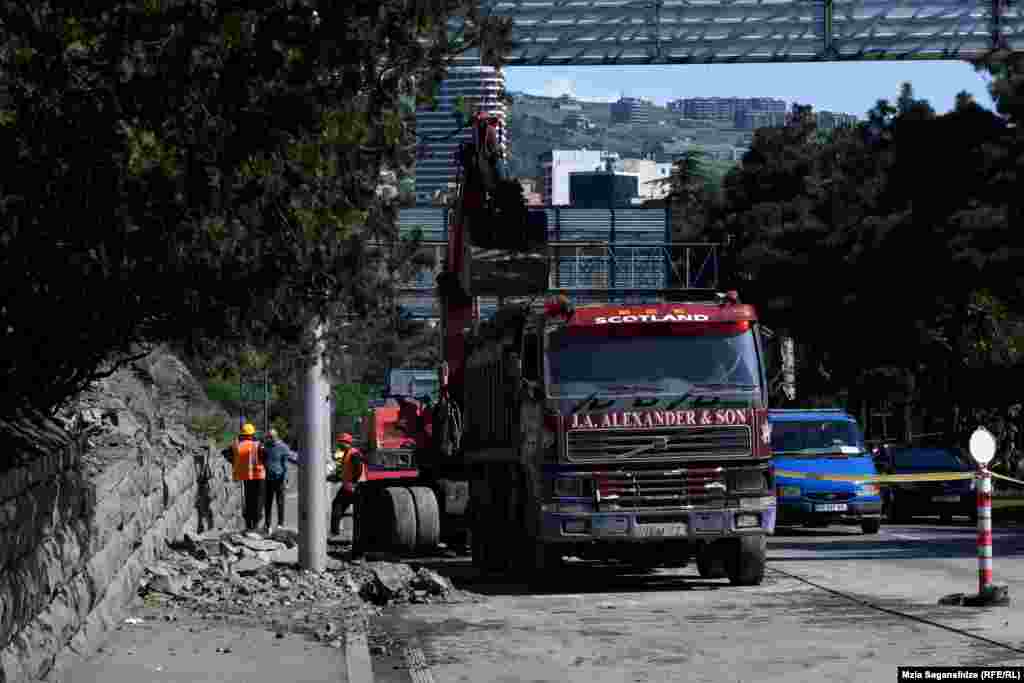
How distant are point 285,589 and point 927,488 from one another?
67.9ft

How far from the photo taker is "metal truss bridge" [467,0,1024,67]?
96.7 feet

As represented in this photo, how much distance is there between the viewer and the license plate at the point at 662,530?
1978 cm

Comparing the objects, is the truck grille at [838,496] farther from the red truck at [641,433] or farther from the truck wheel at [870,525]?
the red truck at [641,433]

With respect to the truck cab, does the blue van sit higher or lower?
lower

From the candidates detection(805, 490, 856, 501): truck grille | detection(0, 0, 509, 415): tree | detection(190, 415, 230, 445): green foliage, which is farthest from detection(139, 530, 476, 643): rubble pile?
detection(190, 415, 230, 445): green foliage

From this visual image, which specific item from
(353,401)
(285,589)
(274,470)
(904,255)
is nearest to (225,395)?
(353,401)

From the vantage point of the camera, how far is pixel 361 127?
36.9ft

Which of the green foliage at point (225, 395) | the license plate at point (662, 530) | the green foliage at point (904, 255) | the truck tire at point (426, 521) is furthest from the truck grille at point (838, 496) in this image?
the green foliage at point (225, 395)

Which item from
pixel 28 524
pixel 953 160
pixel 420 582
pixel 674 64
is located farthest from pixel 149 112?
pixel 953 160

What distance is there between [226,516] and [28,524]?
82.1 feet

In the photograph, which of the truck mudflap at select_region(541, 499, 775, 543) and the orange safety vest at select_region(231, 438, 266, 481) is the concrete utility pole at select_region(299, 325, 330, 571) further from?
the orange safety vest at select_region(231, 438, 266, 481)

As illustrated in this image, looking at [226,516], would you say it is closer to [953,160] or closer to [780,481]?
[780,481]

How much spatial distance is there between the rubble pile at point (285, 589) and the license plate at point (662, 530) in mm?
1854

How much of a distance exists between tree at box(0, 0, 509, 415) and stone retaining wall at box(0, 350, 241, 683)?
142 centimetres
